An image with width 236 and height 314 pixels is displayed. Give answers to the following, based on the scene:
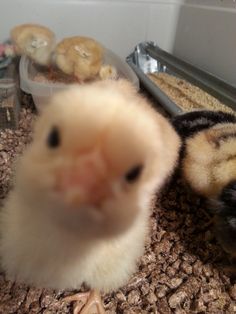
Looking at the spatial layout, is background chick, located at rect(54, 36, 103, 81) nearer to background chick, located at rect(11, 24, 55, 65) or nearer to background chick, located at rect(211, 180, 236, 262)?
background chick, located at rect(11, 24, 55, 65)

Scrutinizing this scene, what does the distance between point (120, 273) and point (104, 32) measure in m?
1.39

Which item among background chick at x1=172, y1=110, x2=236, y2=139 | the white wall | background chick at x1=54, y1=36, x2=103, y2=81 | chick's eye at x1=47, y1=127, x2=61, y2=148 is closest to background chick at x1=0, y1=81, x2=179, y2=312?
chick's eye at x1=47, y1=127, x2=61, y2=148

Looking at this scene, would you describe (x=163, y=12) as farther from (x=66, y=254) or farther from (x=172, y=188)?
(x=66, y=254)

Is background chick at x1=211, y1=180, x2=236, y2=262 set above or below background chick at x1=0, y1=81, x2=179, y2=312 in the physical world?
below

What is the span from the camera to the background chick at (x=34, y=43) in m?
1.46

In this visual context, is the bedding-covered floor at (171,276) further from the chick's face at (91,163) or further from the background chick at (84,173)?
the chick's face at (91,163)

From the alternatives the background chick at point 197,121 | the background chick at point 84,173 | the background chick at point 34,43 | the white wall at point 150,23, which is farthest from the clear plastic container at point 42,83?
the background chick at point 84,173

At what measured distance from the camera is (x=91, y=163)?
1.37ft

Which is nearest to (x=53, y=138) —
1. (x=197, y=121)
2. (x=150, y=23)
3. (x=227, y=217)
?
(x=227, y=217)

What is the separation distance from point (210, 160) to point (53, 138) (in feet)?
2.04

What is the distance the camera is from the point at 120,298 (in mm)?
818

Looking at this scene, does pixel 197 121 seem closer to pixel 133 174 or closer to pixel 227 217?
pixel 227 217

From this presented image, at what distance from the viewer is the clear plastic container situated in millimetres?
1240

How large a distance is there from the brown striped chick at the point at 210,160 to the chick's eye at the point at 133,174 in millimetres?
518
